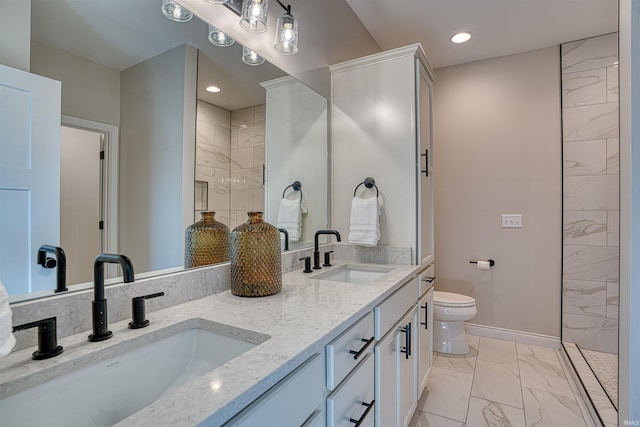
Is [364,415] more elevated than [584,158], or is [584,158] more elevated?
[584,158]

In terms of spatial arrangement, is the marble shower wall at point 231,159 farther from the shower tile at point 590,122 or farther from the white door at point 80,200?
the shower tile at point 590,122

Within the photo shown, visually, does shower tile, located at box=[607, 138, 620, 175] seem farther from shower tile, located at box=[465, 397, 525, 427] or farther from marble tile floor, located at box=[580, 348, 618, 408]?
shower tile, located at box=[465, 397, 525, 427]

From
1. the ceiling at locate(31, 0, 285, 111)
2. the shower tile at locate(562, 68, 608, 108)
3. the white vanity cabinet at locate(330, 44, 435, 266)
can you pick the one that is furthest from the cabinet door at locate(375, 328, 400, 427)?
the shower tile at locate(562, 68, 608, 108)

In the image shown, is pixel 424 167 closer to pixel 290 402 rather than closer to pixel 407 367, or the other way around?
pixel 407 367

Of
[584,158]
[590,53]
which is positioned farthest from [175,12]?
[590,53]

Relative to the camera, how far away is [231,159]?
135 cm

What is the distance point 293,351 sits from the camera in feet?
2.28

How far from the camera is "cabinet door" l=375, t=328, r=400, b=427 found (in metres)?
1.19

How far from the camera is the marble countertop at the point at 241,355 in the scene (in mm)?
508

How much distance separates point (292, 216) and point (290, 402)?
3.79 ft

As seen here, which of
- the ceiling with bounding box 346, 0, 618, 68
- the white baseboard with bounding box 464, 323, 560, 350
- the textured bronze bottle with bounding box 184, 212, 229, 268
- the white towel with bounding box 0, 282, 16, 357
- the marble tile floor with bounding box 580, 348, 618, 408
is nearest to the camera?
the white towel with bounding box 0, 282, 16, 357

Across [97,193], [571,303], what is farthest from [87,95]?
[571,303]

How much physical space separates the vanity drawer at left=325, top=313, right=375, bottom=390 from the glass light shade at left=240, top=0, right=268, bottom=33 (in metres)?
1.24

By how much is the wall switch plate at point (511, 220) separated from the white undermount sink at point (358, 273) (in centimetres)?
171
